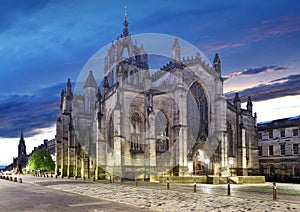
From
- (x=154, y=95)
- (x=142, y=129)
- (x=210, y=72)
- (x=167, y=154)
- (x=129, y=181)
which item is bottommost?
(x=129, y=181)

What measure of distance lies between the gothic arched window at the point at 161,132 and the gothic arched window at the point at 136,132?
2308mm

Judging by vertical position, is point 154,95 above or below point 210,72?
below

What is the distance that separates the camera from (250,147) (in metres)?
48.5

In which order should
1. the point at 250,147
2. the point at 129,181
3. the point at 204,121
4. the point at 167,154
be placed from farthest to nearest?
the point at 250,147, the point at 204,121, the point at 167,154, the point at 129,181

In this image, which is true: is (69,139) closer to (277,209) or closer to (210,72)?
(210,72)

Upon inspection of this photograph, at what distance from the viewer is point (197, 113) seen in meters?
42.1

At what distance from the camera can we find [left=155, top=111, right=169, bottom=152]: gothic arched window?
39.8 metres

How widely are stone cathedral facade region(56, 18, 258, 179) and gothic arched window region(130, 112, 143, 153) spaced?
0.41 feet

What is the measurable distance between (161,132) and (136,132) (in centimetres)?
366

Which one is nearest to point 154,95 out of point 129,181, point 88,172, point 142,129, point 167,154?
point 142,129

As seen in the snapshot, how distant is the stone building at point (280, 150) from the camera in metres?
50.7

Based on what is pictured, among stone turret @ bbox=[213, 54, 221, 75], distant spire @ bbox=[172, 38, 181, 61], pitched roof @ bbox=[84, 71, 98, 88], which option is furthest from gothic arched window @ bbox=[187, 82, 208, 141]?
pitched roof @ bbox=[84, 71, 98, 88]

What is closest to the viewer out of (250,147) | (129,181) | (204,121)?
(129,181)

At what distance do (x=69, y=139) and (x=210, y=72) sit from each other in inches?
977
